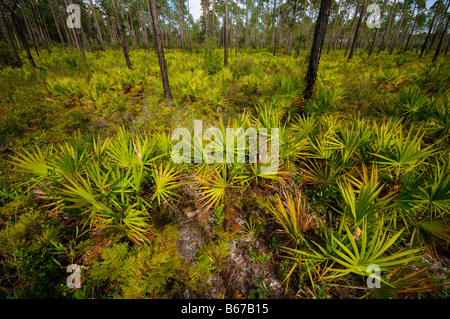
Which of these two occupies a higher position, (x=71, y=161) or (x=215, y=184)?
(x=71, y=161)

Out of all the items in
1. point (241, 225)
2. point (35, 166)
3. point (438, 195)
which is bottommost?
point (241, 225)

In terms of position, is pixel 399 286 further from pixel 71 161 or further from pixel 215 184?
pixel 71 161

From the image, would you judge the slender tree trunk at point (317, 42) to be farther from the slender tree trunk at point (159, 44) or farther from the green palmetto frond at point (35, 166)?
the green palmetto frond at point (35, 166)

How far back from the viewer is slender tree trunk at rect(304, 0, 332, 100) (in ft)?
15.1

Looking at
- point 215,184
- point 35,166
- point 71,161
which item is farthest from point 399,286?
point 35,166

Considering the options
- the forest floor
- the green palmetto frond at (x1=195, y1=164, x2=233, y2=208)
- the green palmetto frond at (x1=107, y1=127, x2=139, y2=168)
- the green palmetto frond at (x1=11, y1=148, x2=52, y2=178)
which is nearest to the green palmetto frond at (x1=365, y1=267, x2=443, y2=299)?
the forest floor

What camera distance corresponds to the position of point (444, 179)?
1.93 meters

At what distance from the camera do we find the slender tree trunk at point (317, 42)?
4.60m

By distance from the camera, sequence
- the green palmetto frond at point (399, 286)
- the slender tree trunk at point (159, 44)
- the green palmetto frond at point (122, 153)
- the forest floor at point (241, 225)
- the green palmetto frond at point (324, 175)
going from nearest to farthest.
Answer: the green palmetto frond at point (399, 286) → the forest floor at point (241, 225) → the green palmetto frond at point (122, 153) → the green palmetto frond at point (324, 175) → the slender tree trunk at point (159, 44)

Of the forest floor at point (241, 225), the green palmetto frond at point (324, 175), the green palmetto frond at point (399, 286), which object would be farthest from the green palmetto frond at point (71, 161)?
the green palmetto frond at point (399, 286)

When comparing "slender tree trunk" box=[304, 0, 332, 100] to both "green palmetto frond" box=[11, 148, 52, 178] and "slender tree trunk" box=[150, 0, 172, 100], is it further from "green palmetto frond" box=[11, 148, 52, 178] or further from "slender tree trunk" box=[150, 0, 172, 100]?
"green palmetto frond" box=[11, 148, 52, 178]

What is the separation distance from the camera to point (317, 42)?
16.4 feet

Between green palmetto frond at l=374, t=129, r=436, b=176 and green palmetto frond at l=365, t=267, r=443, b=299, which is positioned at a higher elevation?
green palmetto frond at l=374, t=129, r=436, b=176

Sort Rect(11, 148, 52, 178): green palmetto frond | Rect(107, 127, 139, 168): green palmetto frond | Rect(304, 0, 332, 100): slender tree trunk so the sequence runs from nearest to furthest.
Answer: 1. Rect(11, 148, 52, 178): green palmetto frond
2. Rect(107, 127, 139, 168): green palmetto frond
3. Rect(304, 0, 332, 100): slender tree trunk
